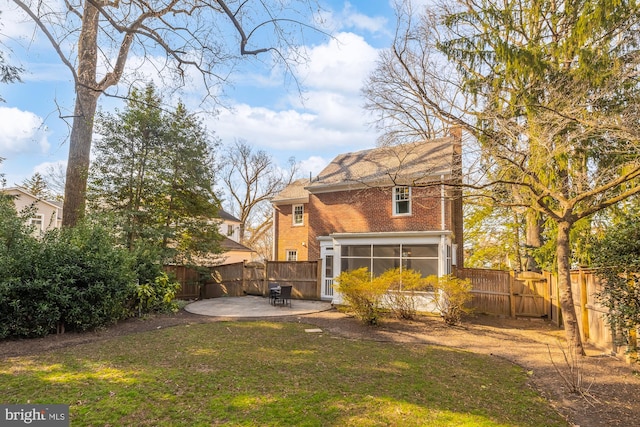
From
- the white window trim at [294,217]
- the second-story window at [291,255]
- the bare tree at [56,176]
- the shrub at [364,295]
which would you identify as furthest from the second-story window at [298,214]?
the bare tree at [56,176]

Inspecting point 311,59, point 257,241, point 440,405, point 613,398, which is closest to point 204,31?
point 311,59

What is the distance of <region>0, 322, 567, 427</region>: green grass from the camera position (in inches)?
157

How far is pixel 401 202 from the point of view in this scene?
14.6 m

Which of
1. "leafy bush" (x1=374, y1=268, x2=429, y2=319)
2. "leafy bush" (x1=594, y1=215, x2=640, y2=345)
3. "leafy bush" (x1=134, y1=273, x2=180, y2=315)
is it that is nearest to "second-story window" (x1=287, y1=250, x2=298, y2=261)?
"leafy bush" (x1=134, y1=273, x2=180, y2=315)

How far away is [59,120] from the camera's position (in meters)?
5.70

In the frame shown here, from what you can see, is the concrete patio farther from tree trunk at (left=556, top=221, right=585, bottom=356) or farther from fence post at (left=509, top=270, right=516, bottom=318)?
tree trunk at (left=556, top=221, right=585, bottom=356)

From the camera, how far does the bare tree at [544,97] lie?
24.9ft

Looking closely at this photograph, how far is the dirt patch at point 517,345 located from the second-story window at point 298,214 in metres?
8.22

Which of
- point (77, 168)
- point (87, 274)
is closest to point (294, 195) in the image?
point (77, 168)

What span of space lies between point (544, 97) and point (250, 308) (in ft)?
41.4

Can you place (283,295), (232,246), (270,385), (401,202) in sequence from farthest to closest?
(232,246), (401,202), (283,295), (270,385)

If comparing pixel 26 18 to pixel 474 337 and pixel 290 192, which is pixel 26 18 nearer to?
pixel 474 337

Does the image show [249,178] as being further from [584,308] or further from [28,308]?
[584,308]

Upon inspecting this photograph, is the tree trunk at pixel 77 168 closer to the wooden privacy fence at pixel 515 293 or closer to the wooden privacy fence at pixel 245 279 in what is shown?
the wooden privacy fence at pixel 245 279
